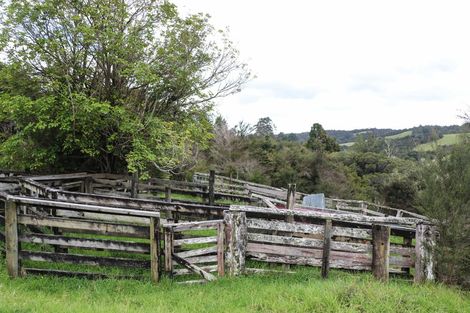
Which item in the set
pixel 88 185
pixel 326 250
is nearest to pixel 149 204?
pixel 326 250

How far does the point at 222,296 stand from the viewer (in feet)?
18.5

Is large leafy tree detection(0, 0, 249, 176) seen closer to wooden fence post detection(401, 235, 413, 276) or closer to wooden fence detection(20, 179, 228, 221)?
wooden fence detection(20, 179, 228, 221)

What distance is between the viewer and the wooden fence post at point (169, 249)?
6.50 m

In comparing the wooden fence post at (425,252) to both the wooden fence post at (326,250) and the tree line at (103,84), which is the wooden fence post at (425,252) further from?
the tree line at (103,84)

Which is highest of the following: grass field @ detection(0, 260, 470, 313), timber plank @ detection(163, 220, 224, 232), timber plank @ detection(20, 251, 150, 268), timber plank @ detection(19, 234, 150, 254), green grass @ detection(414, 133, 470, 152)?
green grass @ detection(414, 133, 470, 152)

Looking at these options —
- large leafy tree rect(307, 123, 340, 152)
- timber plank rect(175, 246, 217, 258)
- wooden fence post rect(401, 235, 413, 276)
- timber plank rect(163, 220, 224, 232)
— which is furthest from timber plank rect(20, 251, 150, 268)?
large leafy tree rect(307, 123, 340, 152)

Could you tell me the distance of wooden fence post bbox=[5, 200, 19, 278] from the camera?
6082 millimetres

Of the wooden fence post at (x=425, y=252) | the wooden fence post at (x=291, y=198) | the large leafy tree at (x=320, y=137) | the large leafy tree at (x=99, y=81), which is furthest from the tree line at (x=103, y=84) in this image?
the large leafy tree at (x=320, y=137)

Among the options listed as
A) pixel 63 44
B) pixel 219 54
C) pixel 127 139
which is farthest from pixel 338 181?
pixel 63 44

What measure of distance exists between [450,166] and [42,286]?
727 centimetres

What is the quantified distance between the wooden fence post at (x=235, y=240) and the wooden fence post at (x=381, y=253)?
7.88 feet

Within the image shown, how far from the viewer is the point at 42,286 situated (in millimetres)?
5836

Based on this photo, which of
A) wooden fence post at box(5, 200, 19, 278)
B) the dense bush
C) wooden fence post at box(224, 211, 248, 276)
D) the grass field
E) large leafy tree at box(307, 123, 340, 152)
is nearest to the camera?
the grass field

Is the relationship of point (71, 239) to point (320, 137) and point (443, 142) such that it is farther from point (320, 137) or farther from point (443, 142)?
point (320, 137)
